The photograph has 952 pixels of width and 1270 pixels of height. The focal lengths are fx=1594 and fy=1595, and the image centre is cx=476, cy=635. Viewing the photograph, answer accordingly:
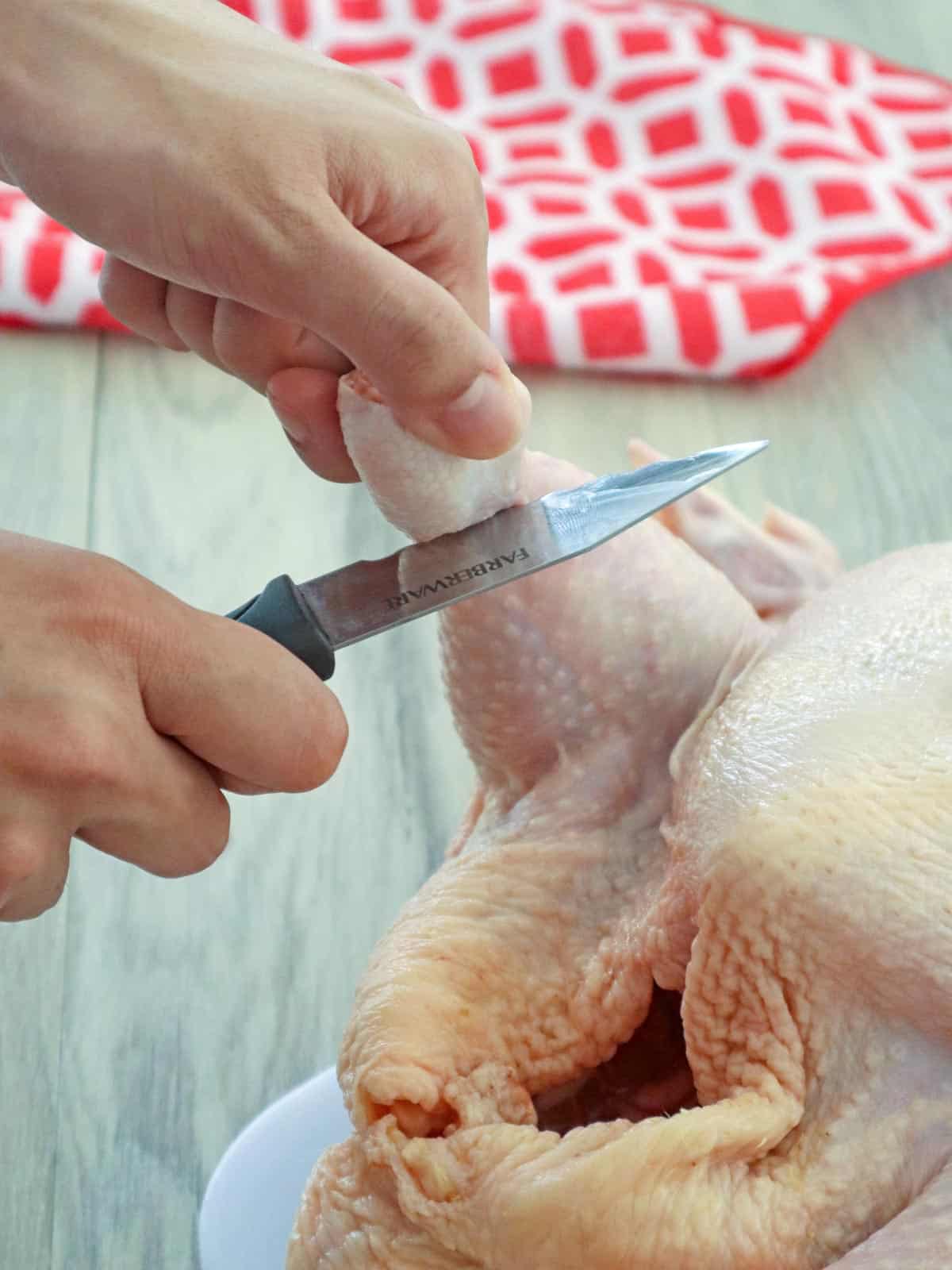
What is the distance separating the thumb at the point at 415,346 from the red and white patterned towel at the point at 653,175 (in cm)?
77

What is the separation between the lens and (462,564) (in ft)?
2.74

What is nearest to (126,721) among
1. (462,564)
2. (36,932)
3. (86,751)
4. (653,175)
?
(86,751)

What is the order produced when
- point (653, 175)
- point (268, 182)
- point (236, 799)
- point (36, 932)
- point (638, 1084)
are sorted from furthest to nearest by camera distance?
point (653, 175) → point (236, 799) → point (36, 932) → point (638, 1084) → point (268, 182)

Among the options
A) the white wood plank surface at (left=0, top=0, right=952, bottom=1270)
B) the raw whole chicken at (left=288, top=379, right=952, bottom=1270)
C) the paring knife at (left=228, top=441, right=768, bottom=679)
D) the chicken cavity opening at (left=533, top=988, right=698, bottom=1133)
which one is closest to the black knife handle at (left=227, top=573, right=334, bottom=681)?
the paring knife at (left=228, top=441, right=768, bottom=679)

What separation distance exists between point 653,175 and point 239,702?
4.06 ft

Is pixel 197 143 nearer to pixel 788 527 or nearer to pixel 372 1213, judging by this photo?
pixel 372 1213

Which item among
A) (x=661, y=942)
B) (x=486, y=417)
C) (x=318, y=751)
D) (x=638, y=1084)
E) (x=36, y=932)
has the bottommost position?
(x=36, y=932)

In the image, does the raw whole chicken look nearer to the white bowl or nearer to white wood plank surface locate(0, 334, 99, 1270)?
the white bowl

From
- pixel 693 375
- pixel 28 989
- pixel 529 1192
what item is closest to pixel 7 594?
pixel 529 1192

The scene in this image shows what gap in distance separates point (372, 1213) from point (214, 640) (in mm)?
303

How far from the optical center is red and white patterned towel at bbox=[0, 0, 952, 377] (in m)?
1.56

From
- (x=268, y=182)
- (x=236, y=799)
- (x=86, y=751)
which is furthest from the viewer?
(x=236, y=799)

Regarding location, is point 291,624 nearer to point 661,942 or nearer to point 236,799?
point 661,942

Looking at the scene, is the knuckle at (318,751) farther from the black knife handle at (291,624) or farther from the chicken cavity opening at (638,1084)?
the chicken cavity opening at (638,1084)
